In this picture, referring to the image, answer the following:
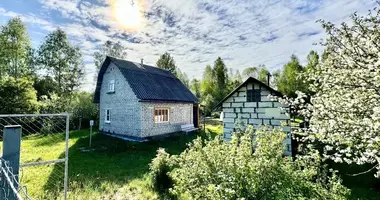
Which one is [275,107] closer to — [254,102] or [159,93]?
[254,102]

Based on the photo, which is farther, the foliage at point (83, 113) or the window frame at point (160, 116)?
the foliage at point (83, 113)

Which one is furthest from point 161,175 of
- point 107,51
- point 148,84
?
point 107,51

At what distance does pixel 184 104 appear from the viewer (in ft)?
54.9

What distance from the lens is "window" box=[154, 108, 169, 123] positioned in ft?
46.2

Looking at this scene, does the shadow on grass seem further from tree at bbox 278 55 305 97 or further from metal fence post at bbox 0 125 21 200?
tree at bbox 278 55 305 97

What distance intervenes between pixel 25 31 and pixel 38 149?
65.8 ft

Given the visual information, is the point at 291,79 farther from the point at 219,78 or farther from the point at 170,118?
the point at 170,118

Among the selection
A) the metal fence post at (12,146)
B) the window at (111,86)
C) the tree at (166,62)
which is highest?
the tree at (166,62)

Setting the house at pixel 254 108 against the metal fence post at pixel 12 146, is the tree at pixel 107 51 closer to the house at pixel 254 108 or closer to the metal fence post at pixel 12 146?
the house at pixel 254 108

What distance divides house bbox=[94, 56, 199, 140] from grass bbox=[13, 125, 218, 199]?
40.5 inches

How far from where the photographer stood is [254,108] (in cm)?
827

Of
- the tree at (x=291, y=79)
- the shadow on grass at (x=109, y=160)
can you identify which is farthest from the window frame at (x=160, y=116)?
the tree at (x=291, y=79)

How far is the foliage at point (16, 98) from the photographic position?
16.9 meters

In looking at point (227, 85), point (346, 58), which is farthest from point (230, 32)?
point (227, 85)
